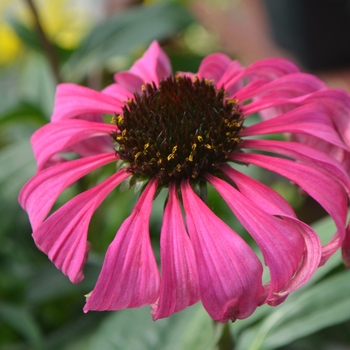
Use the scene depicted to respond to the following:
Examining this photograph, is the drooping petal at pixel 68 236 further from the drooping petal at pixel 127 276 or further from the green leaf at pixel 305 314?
the green leaf at pixel 305 314

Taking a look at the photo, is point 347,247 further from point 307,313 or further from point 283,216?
point 307,313

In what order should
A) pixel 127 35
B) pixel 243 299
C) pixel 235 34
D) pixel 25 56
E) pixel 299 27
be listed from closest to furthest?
pixel 243 299 → pixel 127 35 → pixel 25 56 → pixel 299 27 → pixel 235 34

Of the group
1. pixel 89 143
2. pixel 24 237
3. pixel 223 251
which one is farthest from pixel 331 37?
pixel 223 251

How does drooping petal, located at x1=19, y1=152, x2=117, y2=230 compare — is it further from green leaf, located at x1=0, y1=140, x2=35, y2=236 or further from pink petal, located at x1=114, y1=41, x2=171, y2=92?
green leaf, located at x1=0, y1=140, x2=35, y2=236

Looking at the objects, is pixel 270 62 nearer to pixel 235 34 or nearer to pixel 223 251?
pixel 223 251

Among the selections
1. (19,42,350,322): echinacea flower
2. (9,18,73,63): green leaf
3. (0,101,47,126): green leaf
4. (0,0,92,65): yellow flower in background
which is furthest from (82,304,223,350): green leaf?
(0,0,92,65): yellow flower in background
